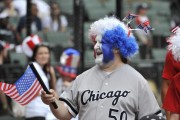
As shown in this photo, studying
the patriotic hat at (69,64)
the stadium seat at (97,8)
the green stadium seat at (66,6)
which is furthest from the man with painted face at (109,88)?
the stadium seat at (97,8)

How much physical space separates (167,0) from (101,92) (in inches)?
428

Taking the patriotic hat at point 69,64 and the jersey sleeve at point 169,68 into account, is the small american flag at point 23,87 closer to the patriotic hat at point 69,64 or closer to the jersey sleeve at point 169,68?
the jersey sleeve at point 169,68

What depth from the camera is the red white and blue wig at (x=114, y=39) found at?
4.88 metres

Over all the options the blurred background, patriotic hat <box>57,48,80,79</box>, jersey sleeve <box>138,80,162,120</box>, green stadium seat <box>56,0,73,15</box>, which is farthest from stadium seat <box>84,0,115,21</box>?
jersey sleeve <box>138,80,162,120</box>

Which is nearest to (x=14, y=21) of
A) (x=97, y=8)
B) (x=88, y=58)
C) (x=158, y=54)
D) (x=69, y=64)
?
(x=88, y=58)

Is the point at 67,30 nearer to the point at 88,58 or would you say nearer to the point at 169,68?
the point at 88,58

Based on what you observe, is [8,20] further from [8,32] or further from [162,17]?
[162,17]

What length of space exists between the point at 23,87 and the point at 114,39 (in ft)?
3.33

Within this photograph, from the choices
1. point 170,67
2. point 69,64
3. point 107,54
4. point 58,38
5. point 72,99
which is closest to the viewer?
point 107,54

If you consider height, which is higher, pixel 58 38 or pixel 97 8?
pixel 97 8

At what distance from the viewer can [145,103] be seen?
475 centimetres

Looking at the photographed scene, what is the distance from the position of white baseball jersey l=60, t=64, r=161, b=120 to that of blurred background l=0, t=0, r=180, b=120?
4032mm

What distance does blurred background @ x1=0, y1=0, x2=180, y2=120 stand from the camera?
32.0ft

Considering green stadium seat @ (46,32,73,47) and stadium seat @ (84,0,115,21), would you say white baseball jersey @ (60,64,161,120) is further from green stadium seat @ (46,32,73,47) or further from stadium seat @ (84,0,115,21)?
stadium seat @ (84,0,115,21)
